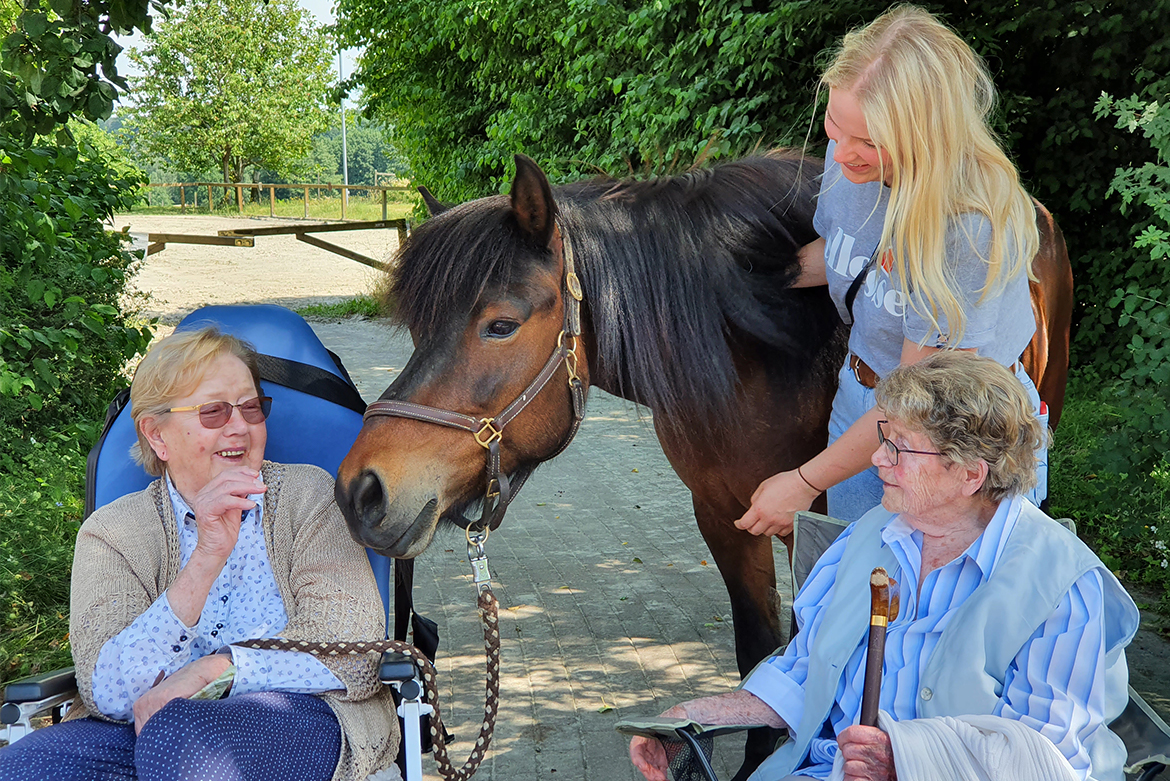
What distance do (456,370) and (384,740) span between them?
0.85 meters

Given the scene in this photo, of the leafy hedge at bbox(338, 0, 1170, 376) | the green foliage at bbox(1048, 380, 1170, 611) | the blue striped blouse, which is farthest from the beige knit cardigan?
the green foliage at bbox(1048, 380, 1170, 611)

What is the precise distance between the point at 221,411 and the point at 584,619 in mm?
2474

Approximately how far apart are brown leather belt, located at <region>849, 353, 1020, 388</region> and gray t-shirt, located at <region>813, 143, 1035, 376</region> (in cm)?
3

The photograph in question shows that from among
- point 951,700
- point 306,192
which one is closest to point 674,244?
point 951,700

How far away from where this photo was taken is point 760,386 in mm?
2463

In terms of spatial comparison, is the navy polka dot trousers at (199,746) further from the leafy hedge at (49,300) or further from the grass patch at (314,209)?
the grass patch at (314,209)

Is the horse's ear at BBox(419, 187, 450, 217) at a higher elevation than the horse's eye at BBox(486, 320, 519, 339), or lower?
higher

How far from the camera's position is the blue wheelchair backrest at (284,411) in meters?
2.57

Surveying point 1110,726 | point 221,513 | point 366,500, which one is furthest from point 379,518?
point 1110,726

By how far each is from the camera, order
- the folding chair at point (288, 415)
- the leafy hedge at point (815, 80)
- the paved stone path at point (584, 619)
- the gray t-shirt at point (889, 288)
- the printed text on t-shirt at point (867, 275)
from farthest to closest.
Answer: the leafy hedge at point (815, 80) → the paved stone path at point (584, 619) → the folding chair at point (288, 415) → the printed text on t-shirt at point (867, 275) → the gray t-shirt at point (889, 288)

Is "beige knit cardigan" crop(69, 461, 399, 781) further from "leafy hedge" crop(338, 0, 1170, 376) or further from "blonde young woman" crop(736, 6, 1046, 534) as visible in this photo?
"leafy hedge" crop(338, 0, 1170, 376)

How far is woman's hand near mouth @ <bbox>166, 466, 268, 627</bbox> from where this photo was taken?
207 centimetres

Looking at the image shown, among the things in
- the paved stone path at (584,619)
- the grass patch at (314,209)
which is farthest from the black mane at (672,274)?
the grass patch at (314,209)

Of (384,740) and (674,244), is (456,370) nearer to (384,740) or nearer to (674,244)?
(674,244)
